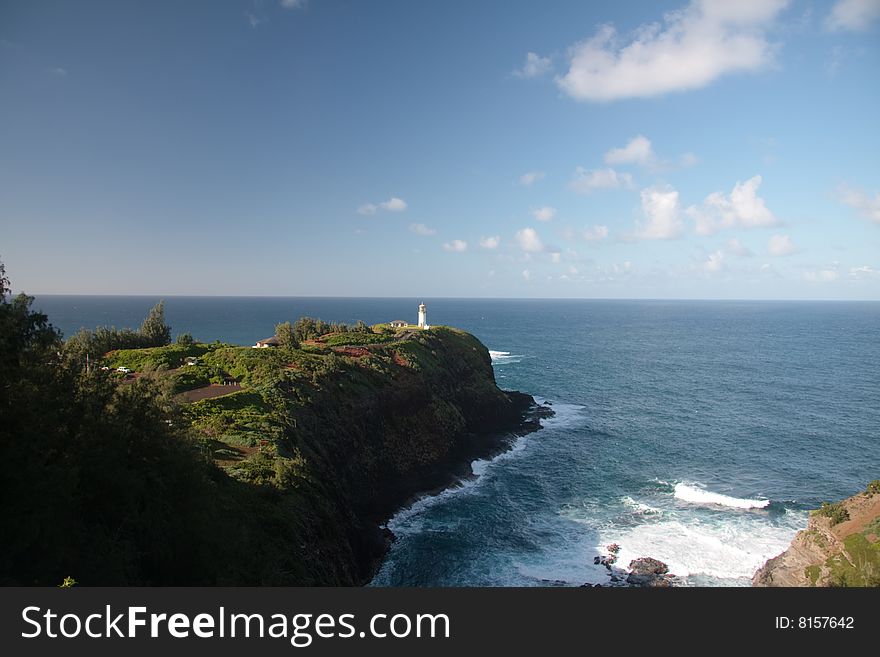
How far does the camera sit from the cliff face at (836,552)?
22.5m

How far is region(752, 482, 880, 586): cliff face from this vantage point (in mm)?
22453

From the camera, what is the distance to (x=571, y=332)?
199250mm

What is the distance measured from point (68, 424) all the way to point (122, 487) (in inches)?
108

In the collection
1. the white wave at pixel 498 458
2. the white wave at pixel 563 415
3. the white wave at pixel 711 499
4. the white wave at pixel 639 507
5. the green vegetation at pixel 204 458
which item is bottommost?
the white wave at pixel 639 507

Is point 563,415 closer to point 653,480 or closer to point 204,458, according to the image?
point 653,480

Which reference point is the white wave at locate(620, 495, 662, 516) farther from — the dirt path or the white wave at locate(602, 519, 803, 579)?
the dirt path

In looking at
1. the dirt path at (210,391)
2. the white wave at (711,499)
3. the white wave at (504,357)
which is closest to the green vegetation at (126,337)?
the dirt path at (210,391)

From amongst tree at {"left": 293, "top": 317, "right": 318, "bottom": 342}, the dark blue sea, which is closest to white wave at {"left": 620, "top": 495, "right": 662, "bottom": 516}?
the dark blue sea

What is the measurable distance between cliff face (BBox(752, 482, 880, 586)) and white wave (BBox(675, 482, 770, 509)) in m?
13.3

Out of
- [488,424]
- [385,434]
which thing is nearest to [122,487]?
[385,434]

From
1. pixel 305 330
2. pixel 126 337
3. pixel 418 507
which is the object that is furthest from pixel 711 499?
pixel 126 337

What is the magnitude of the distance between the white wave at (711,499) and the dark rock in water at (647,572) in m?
13.4

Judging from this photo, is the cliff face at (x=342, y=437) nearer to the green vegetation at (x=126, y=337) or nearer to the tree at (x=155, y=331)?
the green vegetation at (x=126, y=337)
